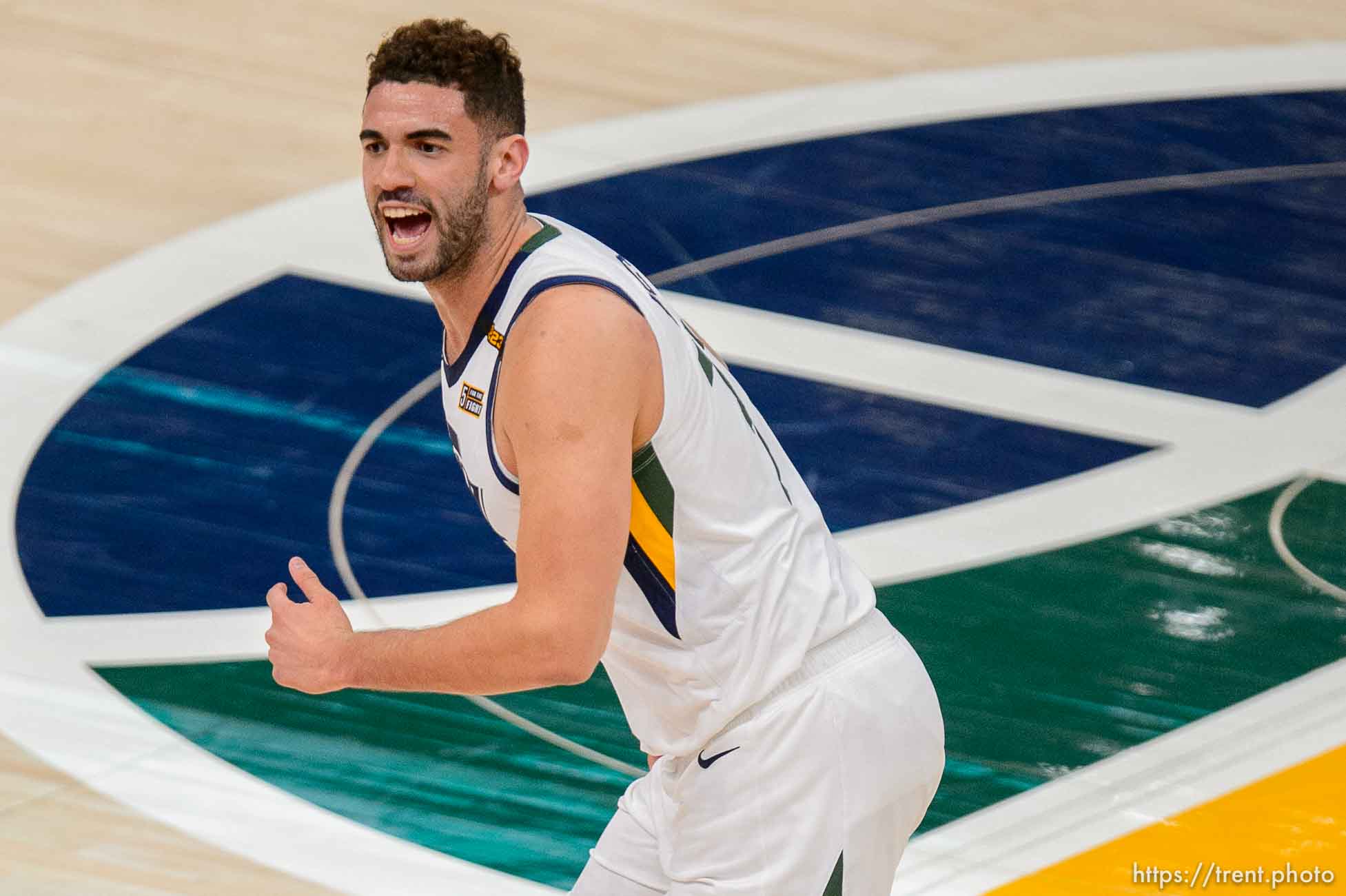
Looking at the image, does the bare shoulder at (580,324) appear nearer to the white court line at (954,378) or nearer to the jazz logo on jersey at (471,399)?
the jazz logo on jersey at (471,399)

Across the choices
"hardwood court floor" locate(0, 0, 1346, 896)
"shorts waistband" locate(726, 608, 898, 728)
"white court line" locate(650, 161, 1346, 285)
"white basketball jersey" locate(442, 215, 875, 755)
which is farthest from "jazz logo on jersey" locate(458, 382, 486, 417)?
"hardwood court floor" locate(0, 0, 1346, 896)

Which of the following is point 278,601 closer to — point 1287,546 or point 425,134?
point 425,134

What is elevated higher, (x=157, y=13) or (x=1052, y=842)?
(x=157, y=13)

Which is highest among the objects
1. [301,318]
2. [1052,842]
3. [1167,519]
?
[301,318]

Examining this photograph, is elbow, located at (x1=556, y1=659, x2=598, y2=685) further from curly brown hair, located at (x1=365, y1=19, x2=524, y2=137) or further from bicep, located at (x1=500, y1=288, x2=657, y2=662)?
curly brown hair, located at (x1=365, y1=19, x2=524, y2=137)

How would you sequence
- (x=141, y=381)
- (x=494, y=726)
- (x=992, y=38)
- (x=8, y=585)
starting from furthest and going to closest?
(x=992, y=38) < (x=141, y=381) < (x=8, y=585) < (x=494, y=726)

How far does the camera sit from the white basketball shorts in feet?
9.99

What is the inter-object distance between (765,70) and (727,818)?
6.04 m

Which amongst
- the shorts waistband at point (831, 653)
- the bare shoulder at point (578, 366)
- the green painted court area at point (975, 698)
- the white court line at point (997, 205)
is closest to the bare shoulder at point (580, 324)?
the bare shoulder at point (578, 366)

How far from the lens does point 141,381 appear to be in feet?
21.1

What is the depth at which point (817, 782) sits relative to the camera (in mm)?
3045

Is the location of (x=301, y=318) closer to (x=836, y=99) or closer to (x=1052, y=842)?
(x=836, y=99)

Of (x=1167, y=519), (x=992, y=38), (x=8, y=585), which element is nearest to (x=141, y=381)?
(x=8, y=585)

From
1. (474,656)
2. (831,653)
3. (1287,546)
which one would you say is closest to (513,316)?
(474,656)
